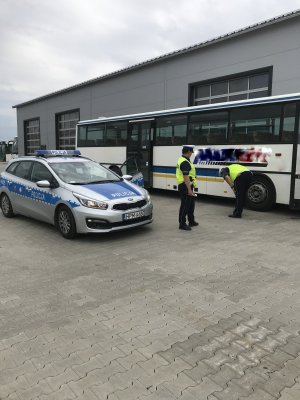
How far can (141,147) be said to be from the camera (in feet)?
41.8

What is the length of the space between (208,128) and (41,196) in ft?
17.9

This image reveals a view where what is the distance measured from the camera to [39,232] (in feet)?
23.8

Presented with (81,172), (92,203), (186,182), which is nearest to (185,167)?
(186,182)

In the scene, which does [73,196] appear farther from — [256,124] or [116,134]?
[116,134]

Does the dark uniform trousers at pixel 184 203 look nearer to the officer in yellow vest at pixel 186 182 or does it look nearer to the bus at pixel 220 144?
the officer in yellow vest at pixel 186 182

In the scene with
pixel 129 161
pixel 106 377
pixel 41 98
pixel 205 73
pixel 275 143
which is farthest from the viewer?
pixel 41 98

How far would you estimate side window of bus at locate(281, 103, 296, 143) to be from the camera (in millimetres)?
8562

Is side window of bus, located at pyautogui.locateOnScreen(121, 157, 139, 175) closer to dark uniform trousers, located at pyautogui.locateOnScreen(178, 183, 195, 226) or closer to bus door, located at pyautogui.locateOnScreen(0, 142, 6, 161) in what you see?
dark uniform trousers, located at pyautogui.locateOnScreen(178, 183, 195, 226)

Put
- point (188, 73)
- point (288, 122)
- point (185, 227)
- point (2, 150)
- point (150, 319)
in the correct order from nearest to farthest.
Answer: point (150, 319) → point (185, 227) → point (288, 122) → point (188, 73) → point (2, 150)

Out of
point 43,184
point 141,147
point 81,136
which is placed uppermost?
point 81,136

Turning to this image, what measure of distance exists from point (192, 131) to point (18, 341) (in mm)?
8853

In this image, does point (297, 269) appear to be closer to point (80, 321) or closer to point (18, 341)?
point (80, 321)

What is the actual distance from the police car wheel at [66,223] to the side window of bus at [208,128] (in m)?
5.31

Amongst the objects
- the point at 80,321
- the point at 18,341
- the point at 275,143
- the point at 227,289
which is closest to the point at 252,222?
the point at 275,143
